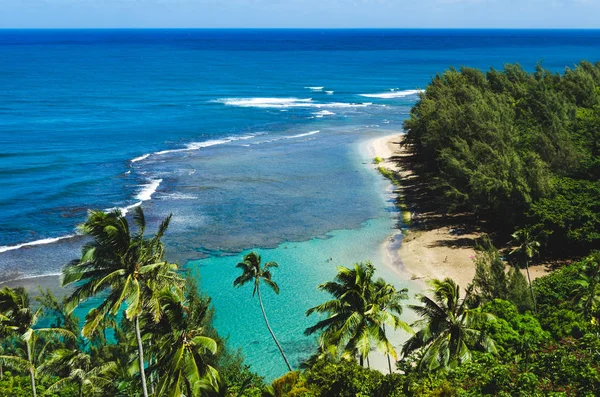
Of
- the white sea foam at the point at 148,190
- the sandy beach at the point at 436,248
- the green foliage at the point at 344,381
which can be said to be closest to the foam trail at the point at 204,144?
the white sea foam at the point at 148,190

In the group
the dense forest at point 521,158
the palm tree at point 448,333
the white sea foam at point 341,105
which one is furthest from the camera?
the white sea foam at point 341,105

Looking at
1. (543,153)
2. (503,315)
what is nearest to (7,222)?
(503,315)

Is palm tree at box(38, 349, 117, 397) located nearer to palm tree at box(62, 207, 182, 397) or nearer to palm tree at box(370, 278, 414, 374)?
palm tree at box(62, 207, 182, 397)

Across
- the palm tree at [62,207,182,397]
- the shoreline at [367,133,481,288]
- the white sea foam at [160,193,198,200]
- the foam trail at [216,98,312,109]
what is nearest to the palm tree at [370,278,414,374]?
the palm tree at [62,207,182,397]

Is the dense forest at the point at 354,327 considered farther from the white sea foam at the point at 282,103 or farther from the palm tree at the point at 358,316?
the white sea foam at the point at 282,103

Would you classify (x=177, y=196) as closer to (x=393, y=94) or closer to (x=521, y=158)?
(x=521, y=158)

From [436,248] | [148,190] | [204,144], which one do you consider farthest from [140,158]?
[436,248]

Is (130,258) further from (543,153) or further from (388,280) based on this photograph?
(543,153)
